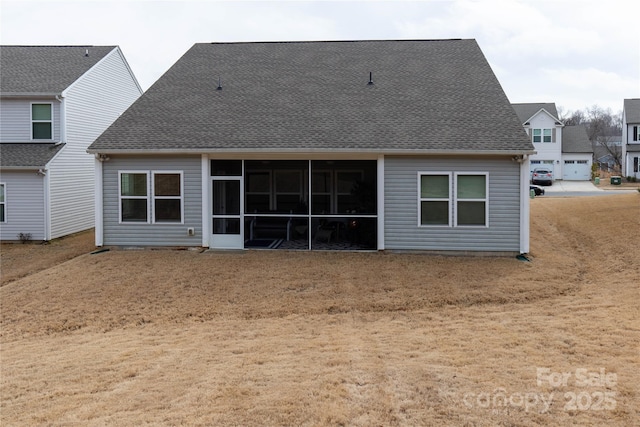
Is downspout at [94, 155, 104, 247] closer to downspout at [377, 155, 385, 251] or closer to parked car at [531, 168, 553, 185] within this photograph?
downspout at [377, 155, 385, 251]

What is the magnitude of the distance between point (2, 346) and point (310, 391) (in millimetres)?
5733

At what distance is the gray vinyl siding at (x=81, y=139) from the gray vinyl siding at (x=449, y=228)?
457 inches

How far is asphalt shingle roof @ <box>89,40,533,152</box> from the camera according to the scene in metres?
14.1

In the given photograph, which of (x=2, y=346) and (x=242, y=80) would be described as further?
(x=242, y=80)

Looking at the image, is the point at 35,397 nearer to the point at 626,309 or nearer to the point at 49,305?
the point at 49,305

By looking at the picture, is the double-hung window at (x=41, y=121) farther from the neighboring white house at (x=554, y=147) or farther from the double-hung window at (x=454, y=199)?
the neighboring white house at (x=554, y=147)

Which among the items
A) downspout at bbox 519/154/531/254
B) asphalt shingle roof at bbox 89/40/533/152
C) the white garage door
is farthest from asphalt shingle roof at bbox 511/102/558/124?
downspout at bbox 519/154/531/254

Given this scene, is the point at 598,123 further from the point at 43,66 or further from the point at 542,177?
the point at 43,66

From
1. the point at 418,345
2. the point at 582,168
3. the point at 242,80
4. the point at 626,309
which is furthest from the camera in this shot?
the point at 582,168

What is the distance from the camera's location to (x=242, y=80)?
17.9 metres

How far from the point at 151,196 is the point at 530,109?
40696 millimetres

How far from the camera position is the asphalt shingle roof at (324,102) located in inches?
555

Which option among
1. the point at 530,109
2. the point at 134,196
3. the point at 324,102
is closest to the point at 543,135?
the point at 530,109

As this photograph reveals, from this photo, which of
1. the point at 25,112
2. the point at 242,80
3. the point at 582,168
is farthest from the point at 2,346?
the point at 582,168
